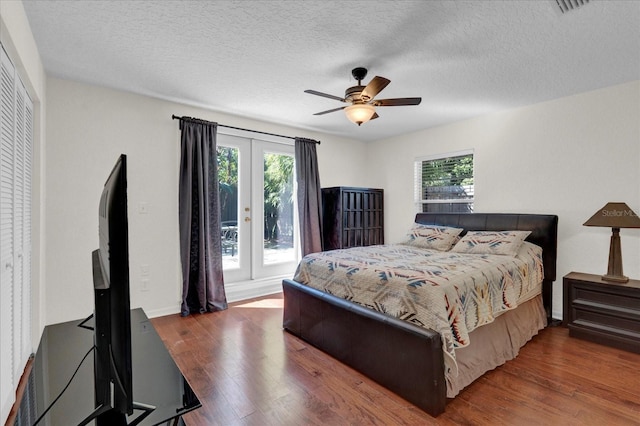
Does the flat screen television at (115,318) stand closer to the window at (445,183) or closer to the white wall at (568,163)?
the white wall at (568,163)

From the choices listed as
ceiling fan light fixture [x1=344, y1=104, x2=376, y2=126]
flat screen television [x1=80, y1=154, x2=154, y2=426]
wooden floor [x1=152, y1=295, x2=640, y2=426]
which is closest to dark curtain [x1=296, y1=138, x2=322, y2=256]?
wooden floor [x1=152, y1=295, x2=640, y2=426]

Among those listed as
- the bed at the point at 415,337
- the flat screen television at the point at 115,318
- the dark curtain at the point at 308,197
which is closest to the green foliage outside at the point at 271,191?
the dark curtain at the point at 308,197

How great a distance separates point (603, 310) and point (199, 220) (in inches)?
157

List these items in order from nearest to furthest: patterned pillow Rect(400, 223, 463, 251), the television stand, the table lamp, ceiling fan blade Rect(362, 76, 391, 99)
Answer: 1. the television stand
2. ceiling fan blade Rect(362, 76, 391, 99)
3. the table lamp
4. patterned pillow Rect(400, 223, 463, 251)

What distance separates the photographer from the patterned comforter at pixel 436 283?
6.51 ft

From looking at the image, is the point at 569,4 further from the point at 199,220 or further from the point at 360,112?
the point at 199,220

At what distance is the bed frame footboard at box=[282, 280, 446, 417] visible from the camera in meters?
1.85

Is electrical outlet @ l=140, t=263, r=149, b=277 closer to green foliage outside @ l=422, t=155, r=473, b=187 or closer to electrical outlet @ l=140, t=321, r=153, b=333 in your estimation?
electrical outlet @ l=140, t=321, r=153, b=333

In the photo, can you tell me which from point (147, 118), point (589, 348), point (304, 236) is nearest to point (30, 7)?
point (147, 118)

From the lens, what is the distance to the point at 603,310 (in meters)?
2.77

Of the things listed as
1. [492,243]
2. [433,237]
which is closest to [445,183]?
[433,237]

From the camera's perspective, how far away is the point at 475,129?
4094mm

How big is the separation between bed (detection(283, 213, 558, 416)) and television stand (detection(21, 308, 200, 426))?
1376 mm

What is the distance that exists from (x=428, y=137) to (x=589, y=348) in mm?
3043
